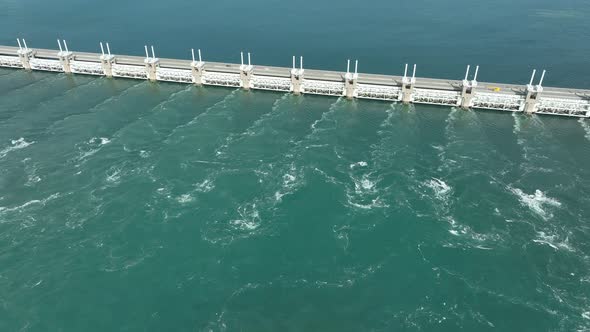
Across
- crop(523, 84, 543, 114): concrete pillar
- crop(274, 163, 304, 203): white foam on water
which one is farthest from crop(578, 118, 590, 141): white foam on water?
crop(274, 163, 304, 203): white foam on water

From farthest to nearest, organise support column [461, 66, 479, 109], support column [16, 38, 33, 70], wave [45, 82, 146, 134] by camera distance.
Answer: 1. support column [16, 38, 33, 70]
2. support column [461, 66, 479, 109]
3. wave [45, 82, 146, 134]

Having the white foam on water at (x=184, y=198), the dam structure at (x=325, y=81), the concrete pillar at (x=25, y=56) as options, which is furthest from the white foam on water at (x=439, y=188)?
the concrete pillar at (x=25, y=56)

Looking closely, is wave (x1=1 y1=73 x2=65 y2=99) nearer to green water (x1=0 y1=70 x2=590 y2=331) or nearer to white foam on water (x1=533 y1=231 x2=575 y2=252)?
green water (x1=0 y1=70 x2=590 y2=331)

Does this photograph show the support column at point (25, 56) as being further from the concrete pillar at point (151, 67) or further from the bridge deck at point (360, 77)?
the concrete pillar at point (151, 67)

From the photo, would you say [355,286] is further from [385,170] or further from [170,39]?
[170,39]

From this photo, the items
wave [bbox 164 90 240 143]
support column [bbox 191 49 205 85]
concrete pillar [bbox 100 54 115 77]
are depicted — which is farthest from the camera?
concrete pillar [bbox 100 54 115 77]

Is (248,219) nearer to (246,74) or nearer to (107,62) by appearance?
(246,74)

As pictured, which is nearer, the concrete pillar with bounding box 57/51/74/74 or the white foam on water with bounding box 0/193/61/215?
the white foam on water with bounding box 0/193/61/215
